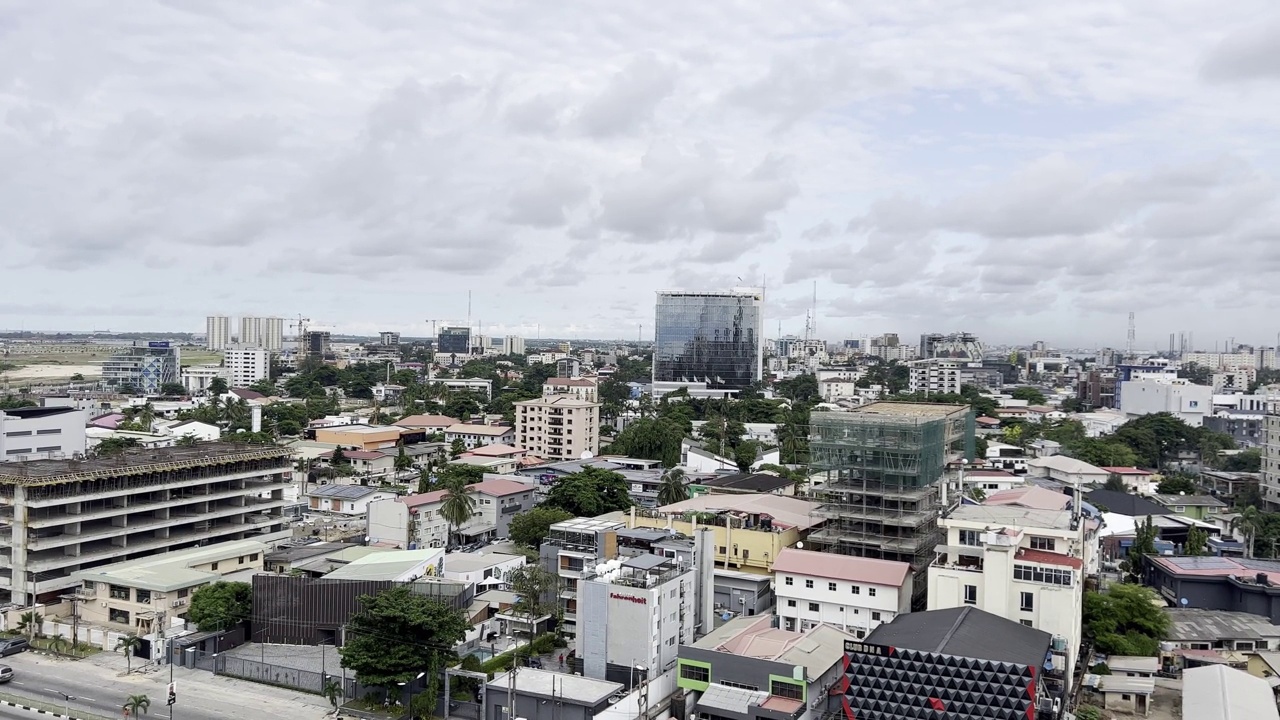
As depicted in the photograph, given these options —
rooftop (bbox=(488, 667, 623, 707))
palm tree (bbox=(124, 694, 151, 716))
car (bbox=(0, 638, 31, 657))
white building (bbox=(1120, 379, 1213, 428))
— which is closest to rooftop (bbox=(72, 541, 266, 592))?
car (bbox=(0, 638, 31, 657))

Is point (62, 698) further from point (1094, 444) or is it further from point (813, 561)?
point (1094, 444)

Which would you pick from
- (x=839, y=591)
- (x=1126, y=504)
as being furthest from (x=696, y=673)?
(x=1126, y=504)

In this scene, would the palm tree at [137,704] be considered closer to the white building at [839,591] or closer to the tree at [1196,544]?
the white building at [839,591]

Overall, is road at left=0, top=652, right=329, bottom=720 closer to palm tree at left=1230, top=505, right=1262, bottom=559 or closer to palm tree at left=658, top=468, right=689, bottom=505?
palm tree at left=658, top=468, right=689, bottom=505

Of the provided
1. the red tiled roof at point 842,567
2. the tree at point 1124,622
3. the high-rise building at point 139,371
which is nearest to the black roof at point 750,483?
the red tiled roof at point 842,567

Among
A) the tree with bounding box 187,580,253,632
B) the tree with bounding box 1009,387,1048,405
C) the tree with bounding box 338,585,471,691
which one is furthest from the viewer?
the tree with bounding box 1009,387,1048,405

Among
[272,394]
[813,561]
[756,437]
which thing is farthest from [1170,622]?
[272,394]

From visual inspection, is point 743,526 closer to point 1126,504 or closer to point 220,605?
point 220,605
